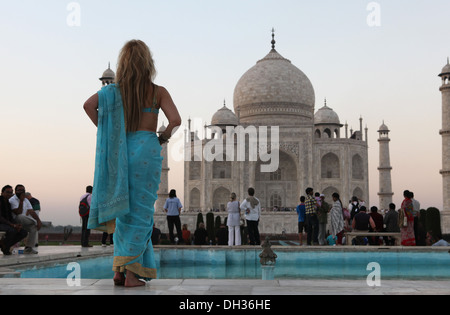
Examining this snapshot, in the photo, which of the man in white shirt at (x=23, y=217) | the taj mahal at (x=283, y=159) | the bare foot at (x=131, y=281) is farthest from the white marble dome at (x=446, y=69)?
the bare foot at (x=131, y=281)

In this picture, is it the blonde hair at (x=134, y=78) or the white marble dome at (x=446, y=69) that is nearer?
the blonde hair at (x=134, y=78)

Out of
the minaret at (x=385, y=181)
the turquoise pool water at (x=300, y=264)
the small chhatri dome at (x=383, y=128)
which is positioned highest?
the small chhatri dome at (x=383, y=128)

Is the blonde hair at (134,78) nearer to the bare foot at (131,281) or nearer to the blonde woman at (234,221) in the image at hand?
the bare foot at (131,281)

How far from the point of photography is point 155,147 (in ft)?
11.1

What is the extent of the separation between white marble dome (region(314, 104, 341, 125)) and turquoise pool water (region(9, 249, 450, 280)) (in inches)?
960

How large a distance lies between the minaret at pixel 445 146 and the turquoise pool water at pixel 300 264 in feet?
52.9

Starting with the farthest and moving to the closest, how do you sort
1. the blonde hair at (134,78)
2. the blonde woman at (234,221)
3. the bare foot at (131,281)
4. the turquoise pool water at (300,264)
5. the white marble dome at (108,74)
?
the white marble dome at (108,74)
the blonde woman at (234,221)
the turquoise pool water at (300,264)
the blonde hair at (134,78)
the bare foot at (131,281)

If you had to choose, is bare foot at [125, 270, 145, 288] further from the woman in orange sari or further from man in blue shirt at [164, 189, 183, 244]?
the woman in orange sari

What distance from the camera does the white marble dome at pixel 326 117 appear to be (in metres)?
31.9

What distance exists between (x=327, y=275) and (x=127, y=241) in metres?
4.76
